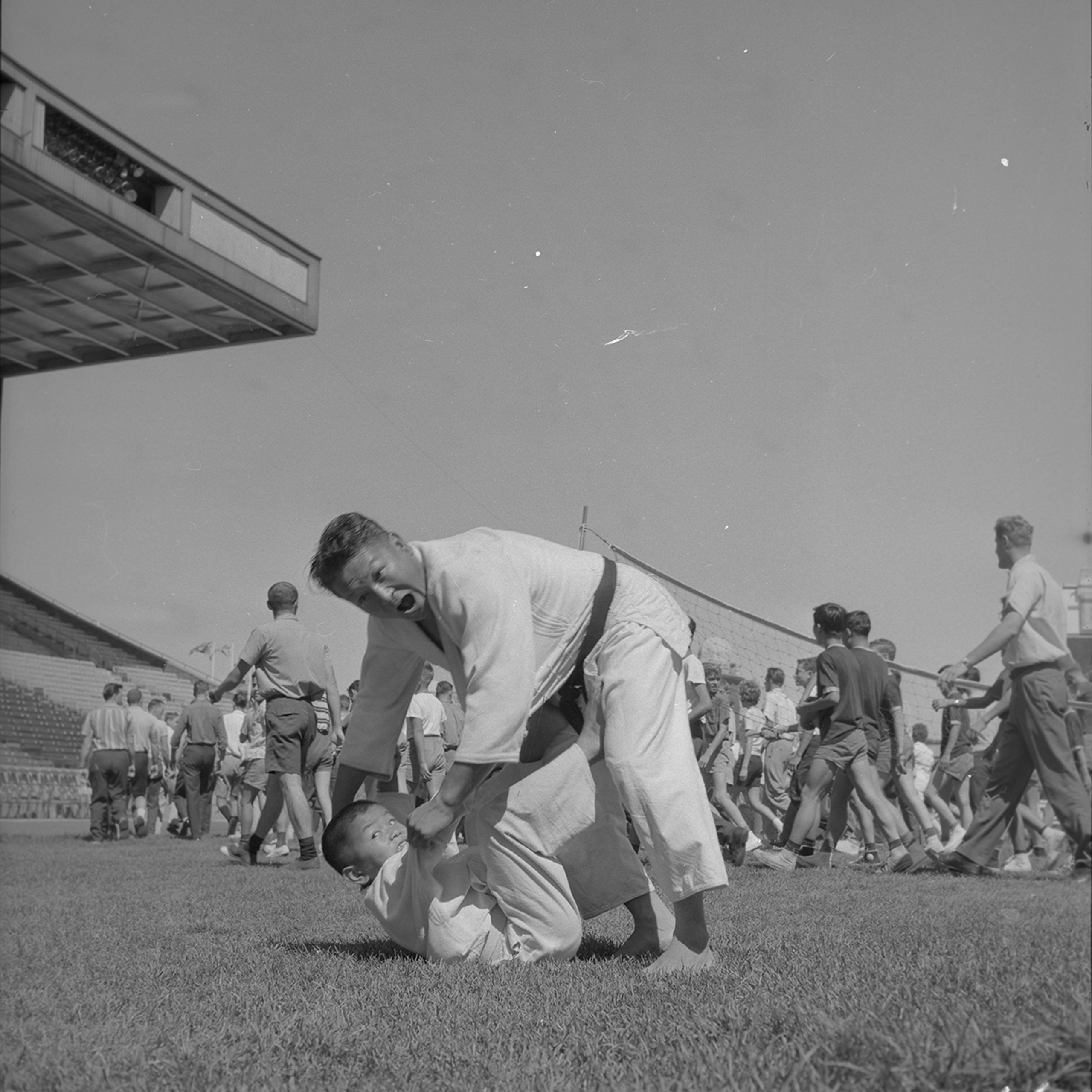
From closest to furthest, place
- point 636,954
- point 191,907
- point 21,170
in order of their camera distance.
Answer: point 21,170
point 636,954
point 191,907

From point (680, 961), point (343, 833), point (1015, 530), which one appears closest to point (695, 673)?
point (343, 833)

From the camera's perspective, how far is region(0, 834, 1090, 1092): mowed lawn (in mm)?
2074

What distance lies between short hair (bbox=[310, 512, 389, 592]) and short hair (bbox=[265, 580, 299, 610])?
3941 millimetres

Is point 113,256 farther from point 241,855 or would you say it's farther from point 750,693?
point 750,693

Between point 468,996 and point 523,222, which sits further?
point 523,222

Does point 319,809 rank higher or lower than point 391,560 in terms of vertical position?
lower

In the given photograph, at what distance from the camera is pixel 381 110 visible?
169 inches

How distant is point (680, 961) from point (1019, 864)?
3.89 meters

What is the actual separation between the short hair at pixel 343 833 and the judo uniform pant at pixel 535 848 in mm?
497

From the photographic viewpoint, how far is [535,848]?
3.62 meters

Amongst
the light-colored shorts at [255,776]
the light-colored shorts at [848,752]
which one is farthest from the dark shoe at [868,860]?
the light-colored shorts at [255,776]

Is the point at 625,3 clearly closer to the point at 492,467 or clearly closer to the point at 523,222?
the point at 523,222

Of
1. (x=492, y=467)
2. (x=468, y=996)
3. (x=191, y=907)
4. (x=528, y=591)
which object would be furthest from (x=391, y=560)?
(x=191, y=907)

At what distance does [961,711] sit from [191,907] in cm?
582
